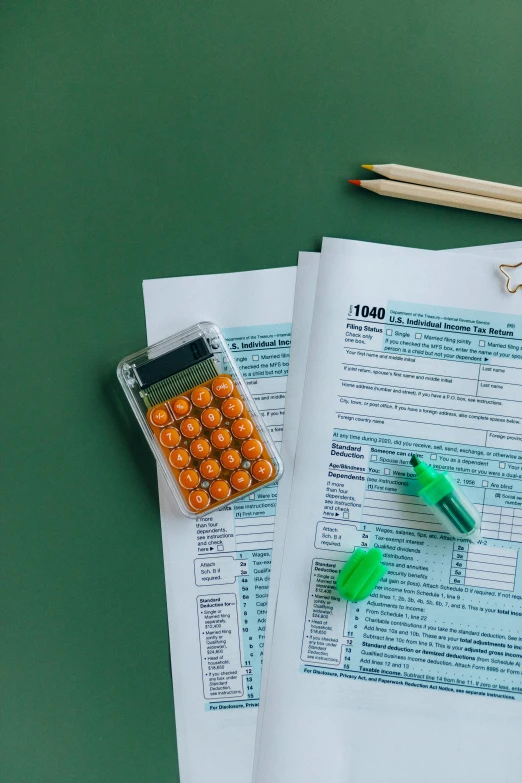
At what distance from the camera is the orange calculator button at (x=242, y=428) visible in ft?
1.72

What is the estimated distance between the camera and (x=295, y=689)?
0.54 m

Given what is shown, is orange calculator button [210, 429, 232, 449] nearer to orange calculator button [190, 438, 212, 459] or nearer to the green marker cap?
orange calculator button [190, 438, 212, 459]

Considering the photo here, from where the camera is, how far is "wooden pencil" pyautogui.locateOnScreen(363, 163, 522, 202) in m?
0.51

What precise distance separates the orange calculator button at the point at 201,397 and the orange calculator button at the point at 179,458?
0.13ft

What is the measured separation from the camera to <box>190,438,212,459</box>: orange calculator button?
0.53 m

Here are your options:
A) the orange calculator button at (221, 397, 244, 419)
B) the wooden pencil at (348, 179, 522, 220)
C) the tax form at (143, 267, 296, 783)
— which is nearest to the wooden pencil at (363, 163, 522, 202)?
the wooden pencil at (348, 179, 522, 220)

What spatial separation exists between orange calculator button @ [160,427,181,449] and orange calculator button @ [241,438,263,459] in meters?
0.05

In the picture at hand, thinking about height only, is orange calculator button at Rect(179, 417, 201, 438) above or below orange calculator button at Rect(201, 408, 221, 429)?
below

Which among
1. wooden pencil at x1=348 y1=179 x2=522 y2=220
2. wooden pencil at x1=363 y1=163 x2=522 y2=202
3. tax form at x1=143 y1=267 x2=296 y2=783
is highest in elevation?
wooden pencil at x1=363 y1=163 x2=522 y2=202

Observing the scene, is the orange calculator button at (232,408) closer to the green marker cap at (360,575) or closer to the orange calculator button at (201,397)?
the orange calculator button at (201,397)

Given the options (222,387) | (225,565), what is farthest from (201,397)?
(225,565)

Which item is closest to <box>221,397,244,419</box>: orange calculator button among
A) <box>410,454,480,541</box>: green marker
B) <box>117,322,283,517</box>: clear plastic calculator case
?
<box>117,322,283,517</box>: clear plastic calculator case

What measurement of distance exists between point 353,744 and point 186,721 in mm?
137

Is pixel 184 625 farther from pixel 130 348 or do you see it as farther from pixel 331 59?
pixel 331 59
